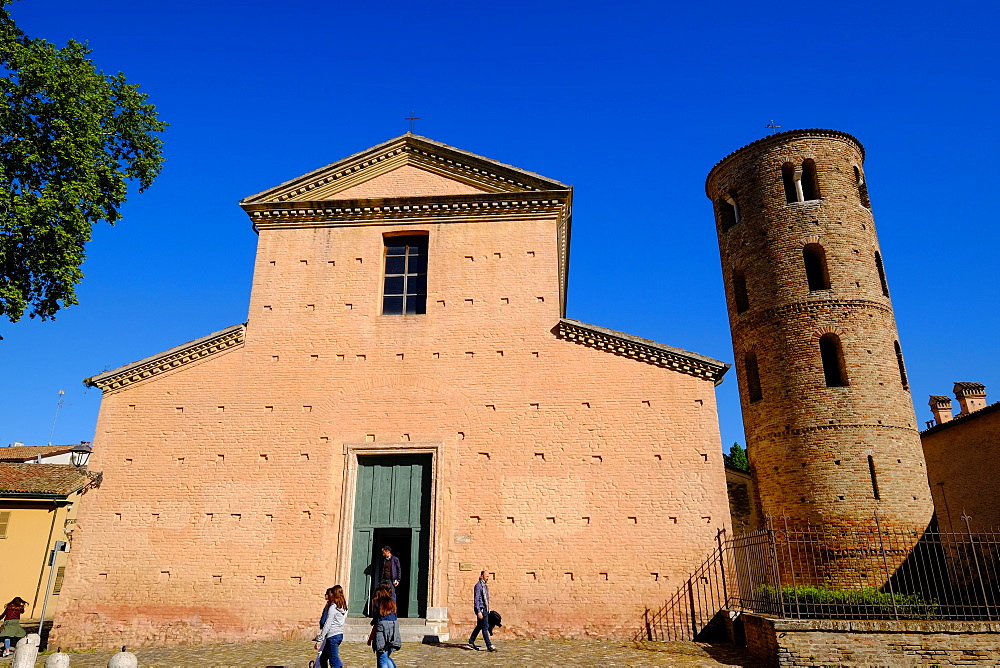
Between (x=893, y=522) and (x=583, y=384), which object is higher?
(x=583, y=384)

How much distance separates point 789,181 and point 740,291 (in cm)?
400

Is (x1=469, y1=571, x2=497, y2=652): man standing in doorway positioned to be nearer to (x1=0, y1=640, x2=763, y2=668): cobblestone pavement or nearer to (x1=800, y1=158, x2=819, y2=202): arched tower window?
(x1=0, y1=640, x2=763, y2=668): cobblestone pavement

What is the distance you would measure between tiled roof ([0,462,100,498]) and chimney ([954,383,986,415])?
1315 inches

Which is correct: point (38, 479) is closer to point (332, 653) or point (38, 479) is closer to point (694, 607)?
point (332, 653)

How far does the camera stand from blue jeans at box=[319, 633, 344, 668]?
764cm

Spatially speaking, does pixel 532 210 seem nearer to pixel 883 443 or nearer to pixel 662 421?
pixel 662 421

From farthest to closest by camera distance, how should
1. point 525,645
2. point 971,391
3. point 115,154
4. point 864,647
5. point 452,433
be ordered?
point 971,391
point 115,154
point 452,433
point 525,645
point 864,647

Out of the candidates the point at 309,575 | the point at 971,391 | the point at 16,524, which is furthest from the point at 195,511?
the point at 971,391

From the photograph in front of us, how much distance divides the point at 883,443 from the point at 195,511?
17099 mm

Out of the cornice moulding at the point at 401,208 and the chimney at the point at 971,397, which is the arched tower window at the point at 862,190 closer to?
the chimney at the point at 971,397

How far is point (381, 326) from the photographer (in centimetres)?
1325

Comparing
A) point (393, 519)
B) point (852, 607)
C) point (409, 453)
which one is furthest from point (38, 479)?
point (852, 607)

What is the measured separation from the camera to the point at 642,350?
12.4 m

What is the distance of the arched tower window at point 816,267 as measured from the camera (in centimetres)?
1944
